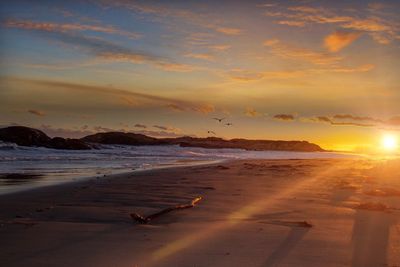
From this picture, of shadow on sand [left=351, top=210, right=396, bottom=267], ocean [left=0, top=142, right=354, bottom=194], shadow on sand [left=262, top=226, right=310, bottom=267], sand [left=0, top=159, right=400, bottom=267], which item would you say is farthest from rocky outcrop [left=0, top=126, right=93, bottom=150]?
shadow on sand [left=262, top=226, right=310, bottom=267]

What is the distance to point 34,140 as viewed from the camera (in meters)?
48.4

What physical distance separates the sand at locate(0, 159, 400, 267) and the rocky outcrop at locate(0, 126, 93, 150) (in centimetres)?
3835

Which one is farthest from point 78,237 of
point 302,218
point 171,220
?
point 302,218

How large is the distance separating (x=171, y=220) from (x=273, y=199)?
3424mm

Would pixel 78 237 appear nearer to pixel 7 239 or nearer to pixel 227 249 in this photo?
pixel 7 239

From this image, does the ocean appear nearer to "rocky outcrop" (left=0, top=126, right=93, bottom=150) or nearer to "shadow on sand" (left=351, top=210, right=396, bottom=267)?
"shadow on sand" (left=351, top=210, right=396, bottom=267)

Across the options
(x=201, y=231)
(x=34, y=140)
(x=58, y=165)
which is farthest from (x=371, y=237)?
(x=34, y=140)

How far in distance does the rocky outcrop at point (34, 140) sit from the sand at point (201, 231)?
126 feet

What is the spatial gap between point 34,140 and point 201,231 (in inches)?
1806

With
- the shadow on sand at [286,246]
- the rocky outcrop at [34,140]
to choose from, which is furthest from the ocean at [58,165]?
the rocky outcrop at [34,140]

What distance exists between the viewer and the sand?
4836 millimetres

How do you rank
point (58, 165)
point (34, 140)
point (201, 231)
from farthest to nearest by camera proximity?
point (34, 140)
point (58, 165)
point (201, 231)

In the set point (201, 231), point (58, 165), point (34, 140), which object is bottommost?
point (58, 165)

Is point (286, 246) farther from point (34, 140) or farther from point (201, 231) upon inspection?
point (34, 140)
